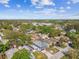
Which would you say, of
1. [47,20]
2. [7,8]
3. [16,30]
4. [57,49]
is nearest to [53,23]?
[47,20]

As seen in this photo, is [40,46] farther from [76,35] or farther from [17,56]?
[76,35]

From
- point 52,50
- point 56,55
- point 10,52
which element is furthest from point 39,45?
point 10,52

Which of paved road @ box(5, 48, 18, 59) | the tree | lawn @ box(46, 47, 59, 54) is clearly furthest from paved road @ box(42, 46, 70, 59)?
paved road @ box(5, 48, 18, 59)

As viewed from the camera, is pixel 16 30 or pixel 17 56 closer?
pixel 17 56

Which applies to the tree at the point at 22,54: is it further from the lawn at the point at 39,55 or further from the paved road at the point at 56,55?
the paved road at the point at 56,55

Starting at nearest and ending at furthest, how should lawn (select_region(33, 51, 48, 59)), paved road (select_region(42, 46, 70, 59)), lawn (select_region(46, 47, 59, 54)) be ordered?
lawn (select_region(33, 51, 48, 59))
paved road (select_region(42, 46, 70, 59))
lawn (select_region(46, 47, 59, 54))

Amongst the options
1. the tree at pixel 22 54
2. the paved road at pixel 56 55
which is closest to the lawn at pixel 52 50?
the paved road at pixel 56 55

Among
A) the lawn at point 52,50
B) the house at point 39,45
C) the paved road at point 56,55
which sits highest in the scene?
the house at point 39,45

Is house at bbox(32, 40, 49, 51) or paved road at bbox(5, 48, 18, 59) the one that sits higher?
house at bbox(32, 40, 49, 51)

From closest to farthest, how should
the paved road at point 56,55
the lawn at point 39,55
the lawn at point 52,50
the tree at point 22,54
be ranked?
the tree at point 22,54, the lawn at point 39,55, the paved road at point 56,55, the lawn at point 52,50

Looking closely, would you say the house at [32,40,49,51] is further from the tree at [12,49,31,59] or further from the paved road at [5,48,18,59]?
the paved road at [5,48,18,59]

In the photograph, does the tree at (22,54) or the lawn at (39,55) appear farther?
the lawn at (39,55)
